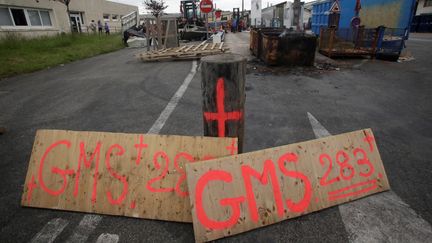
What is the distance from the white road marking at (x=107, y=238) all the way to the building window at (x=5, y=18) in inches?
822

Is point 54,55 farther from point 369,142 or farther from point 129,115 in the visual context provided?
point 369,142

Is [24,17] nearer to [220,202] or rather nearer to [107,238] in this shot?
[107,238]

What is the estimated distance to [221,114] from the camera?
2242mm

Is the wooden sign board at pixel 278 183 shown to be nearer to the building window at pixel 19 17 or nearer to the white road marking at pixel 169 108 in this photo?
the white road marking at pixel 169 108

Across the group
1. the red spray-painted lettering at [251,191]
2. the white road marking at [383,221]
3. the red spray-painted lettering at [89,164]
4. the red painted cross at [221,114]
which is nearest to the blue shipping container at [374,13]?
the white road marking at [383,221]

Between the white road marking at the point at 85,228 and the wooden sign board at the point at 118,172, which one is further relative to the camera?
the wooden sign board at the point at 118,172

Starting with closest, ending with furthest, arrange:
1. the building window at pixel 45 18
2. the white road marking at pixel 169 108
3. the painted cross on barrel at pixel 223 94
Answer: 1. the painted cross on barrel at pixel 223 94
2. the white road marking at pixel 169 108
3. the building window at pixel 45 18

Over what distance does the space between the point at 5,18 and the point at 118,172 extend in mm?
20987

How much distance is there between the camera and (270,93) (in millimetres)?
A: 5691

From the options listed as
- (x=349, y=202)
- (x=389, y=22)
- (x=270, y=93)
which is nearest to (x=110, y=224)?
(x=349, y=202)

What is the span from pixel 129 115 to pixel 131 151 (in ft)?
7.79

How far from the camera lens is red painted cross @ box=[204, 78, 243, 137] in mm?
2120

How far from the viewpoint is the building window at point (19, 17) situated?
55.5ft

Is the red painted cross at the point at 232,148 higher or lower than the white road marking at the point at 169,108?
higher
